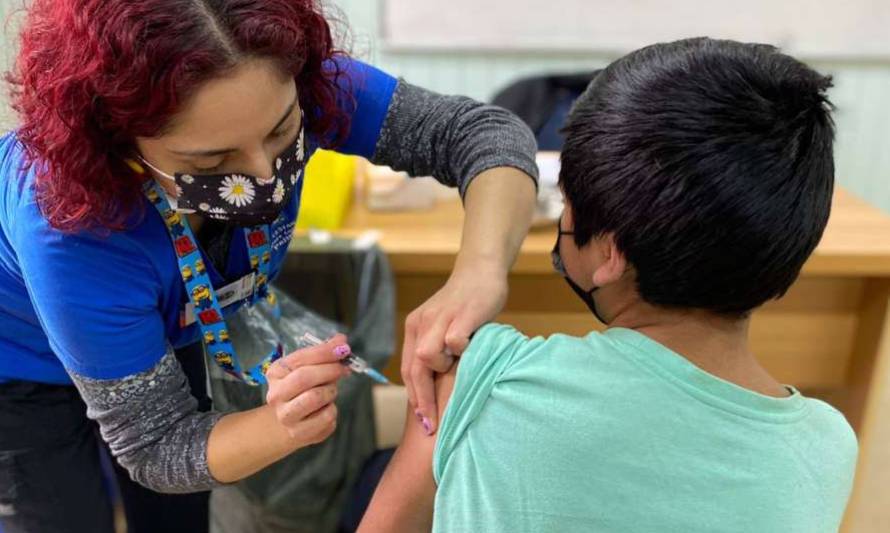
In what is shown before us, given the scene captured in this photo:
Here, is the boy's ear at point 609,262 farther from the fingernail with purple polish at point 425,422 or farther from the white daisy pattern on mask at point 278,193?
the white daisy pattern on mask at point 278,193

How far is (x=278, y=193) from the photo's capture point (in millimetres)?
925

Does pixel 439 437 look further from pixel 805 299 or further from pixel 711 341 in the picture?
pixel 805 299

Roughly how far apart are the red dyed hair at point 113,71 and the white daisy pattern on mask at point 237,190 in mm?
100

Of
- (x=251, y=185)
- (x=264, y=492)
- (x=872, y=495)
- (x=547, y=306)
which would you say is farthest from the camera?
(x=872, y=495)

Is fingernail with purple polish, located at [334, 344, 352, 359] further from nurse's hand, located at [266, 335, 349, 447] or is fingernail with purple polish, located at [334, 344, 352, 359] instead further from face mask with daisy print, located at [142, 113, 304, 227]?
face mask with daisy print, located at [142, 113, 304, 227]

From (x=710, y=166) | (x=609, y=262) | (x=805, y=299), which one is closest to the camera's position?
(x=710, y=166)

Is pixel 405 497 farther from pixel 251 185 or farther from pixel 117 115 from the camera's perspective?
pixel 117 115

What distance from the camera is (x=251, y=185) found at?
90cm

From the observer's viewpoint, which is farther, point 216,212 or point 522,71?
point 522,71

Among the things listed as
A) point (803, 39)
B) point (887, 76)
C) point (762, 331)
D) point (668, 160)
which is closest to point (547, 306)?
point (762, 331)

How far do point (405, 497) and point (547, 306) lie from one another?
98cm

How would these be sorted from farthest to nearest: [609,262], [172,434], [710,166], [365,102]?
[365,102] → [172,434] → [609,262] → [710,166]

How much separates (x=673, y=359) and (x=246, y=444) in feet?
1.64

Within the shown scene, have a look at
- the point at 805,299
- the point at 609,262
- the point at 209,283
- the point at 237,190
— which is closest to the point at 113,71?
the point at 237,190
